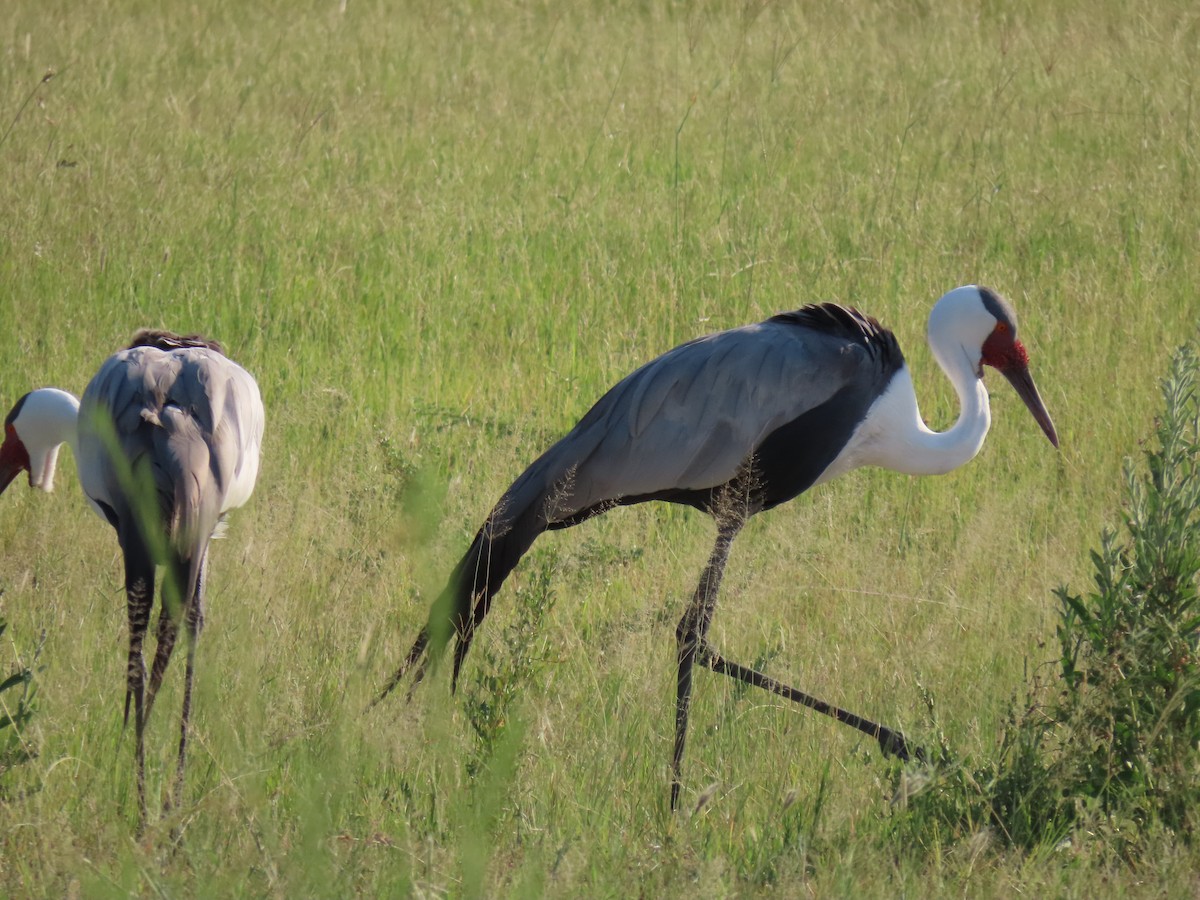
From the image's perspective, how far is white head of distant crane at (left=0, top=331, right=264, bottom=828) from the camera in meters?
3.73

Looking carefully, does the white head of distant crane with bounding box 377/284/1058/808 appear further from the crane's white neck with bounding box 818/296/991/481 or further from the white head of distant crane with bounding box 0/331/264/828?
the white head of distant crane with bounding box 0/331/264/828

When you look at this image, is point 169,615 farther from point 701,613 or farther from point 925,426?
point 925,426

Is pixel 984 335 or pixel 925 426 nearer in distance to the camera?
pixel 925 426

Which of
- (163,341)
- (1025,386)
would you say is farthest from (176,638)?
(1025,386)

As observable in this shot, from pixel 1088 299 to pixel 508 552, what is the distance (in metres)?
3.73

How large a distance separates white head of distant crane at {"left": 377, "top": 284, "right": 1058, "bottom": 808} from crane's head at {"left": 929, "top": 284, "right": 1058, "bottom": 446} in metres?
0.35

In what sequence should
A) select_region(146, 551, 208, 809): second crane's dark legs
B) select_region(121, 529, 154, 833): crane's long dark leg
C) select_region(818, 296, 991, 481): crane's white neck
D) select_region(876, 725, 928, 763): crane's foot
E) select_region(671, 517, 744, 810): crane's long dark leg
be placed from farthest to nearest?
select_region(818, 296, 991, 481): crane's white neck
select_region(671, 517, 744, 810): crane's long dark leg
select_region(876, 725, 928, 763): crane's foot
select_region(146, 551, 208, 809): second crane's dark legs
select_region(121, 529, 154, 833): crane's long dark leg

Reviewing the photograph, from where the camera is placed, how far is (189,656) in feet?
13.3

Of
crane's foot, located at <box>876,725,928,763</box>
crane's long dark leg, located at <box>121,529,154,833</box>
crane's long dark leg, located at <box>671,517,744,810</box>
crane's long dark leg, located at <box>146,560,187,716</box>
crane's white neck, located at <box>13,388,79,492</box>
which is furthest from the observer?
crane's white neck, located at <box>13,388,79,492</box>

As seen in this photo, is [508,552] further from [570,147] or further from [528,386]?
[570,147]

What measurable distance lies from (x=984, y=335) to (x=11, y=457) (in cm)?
330

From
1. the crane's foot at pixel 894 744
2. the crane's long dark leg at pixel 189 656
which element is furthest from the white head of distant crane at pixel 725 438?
the crane's long dark leg at pixel 189 656

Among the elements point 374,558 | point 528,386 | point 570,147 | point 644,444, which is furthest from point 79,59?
point 644,444

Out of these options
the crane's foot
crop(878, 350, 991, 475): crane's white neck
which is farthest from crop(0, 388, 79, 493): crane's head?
the crane's foot
